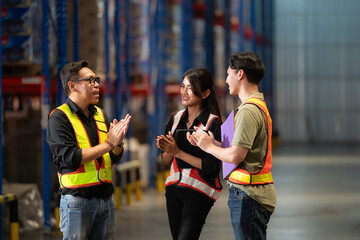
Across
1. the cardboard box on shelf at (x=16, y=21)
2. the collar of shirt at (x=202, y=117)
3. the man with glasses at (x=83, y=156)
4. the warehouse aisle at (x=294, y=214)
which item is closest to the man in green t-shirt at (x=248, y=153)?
the collar of shirt at (x=202, y=117)

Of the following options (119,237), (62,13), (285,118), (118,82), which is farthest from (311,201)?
(285,118)

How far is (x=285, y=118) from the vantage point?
40.8 metres

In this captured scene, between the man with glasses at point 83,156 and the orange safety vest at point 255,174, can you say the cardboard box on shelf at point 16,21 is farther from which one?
the orange safety vest at point 255,174

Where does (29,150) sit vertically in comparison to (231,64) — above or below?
below

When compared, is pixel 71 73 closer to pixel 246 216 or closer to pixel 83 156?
pixel 83 156

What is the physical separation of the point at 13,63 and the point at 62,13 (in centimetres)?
91

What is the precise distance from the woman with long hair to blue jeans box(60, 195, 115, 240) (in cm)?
49

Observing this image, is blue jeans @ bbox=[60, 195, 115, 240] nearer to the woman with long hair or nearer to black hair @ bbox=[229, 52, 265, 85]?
the woman with long hair

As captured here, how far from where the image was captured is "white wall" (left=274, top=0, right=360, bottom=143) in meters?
40.6

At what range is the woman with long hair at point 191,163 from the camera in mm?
4387

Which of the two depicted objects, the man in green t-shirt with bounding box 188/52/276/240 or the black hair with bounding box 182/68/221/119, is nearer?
the man in green t-shirt with bounding box 188/52/276/240

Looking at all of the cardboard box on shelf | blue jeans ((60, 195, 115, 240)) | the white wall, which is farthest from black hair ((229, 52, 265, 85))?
the white wall

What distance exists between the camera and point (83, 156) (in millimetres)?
4016

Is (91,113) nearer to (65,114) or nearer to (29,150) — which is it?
(65,114)
